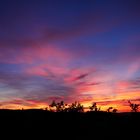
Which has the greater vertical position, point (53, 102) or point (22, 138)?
point (53, 102)

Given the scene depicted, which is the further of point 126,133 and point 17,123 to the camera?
point 126,133

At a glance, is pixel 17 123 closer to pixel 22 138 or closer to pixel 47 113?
pixel 22 138

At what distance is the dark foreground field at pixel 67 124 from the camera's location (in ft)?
36.3

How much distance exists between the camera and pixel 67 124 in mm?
12141

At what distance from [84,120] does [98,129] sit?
2.38 feet

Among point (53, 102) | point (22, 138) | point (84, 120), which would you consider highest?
point (53, 102)

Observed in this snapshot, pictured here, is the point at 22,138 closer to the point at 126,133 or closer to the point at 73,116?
the point at 73,116

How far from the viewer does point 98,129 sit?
40.8ft

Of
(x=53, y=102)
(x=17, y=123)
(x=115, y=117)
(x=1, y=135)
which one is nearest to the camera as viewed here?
(x=1, y=135)

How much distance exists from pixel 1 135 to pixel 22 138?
77 centimetres

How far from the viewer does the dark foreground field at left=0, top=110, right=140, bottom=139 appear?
11062mm

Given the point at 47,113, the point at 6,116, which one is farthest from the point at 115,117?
the point at 6,116

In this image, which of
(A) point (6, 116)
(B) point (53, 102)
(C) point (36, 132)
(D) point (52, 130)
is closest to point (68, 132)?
(D) point (52, 130)

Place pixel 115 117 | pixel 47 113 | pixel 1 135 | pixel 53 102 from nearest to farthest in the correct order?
pixel 1 135, pixel 47 113, pixel 115 117, pixel 53 102
